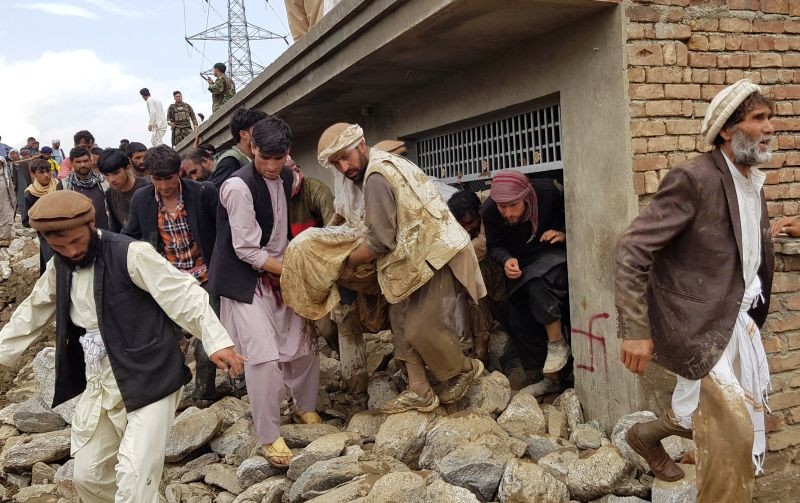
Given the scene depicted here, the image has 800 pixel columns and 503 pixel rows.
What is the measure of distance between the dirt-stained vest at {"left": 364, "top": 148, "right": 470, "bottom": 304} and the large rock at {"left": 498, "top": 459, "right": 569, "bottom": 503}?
3.88 feet

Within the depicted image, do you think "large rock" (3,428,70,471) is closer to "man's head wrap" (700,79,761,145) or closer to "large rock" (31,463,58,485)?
"large rock" (31,463,58,485)

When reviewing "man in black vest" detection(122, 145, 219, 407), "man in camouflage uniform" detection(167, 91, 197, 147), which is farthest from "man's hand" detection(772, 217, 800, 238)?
"man in camouflage uniform" detection(167, 91, 197, 147)

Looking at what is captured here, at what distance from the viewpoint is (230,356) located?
10.9 feet

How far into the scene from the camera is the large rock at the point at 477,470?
12.1 ft

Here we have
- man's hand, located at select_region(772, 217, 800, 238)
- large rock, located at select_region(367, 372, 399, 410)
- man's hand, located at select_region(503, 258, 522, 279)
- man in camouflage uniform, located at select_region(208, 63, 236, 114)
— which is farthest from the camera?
man in camouflage uniform, located at select_region(208, 63, 236, 114)

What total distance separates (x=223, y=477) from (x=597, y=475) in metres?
2.25

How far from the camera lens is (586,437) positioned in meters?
4.15

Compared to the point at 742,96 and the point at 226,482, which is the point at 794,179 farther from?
the point at 226,482

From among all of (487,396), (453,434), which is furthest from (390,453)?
(487,396)

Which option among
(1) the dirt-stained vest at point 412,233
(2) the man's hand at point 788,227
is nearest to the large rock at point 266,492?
(1) the dirt-stained vest at point 412,233

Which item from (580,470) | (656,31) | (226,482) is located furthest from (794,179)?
(226,482)

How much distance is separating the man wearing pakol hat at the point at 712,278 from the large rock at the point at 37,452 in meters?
4.23

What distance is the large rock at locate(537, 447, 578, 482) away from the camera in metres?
3.72

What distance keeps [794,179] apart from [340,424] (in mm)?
3346
